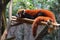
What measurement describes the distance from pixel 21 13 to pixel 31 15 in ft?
0.67

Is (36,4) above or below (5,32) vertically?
above

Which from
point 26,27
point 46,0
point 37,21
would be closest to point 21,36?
point 26,27

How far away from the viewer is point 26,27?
461 cm

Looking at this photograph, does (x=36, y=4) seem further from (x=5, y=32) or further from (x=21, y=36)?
(x=5, y=32)

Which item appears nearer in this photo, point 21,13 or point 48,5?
point 21,13

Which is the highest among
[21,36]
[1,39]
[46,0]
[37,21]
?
[46,0]

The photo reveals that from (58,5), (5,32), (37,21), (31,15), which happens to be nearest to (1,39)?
(5,32)

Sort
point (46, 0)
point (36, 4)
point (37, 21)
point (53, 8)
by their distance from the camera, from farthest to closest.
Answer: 1. point (36, 4)
2. point (46, 0)
3. point (53, 8)
4. point (37, 21)

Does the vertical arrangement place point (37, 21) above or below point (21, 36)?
above

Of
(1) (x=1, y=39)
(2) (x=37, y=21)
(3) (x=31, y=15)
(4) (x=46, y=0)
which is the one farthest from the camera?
(4) (x=46, y=0)

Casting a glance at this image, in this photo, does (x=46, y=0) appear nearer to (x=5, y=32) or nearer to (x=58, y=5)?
(x=58, y=5)

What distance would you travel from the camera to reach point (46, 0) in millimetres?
4141

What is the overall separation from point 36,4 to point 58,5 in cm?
82

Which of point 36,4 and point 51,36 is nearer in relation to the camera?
point 51,36
